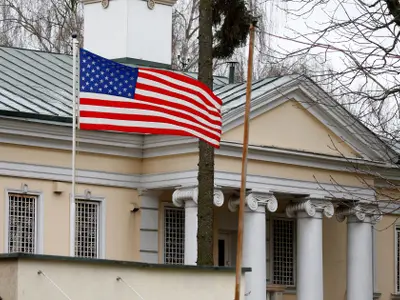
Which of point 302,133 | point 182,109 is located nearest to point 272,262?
point 302,133

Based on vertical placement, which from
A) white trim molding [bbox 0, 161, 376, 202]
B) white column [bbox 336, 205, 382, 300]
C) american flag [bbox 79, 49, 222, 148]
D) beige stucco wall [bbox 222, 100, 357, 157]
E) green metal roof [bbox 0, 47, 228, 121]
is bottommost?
white column [bbox 336, 205, 382, 300]

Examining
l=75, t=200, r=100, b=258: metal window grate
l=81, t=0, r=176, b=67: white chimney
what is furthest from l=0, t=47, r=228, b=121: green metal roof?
l=75, t=200, r=100, b=258: metal window grate

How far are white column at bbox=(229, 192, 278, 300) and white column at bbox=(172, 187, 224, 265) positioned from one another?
2.59ft

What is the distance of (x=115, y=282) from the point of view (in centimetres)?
2142

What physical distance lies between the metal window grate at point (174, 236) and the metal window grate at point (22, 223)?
11.3 feet

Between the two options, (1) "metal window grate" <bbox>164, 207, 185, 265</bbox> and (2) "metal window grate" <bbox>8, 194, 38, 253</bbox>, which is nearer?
(2) "metal window grate" <bbox>8, 194, 38, 253</bbox>

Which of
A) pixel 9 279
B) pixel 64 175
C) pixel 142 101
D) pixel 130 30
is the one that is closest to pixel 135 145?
pixel 64 175

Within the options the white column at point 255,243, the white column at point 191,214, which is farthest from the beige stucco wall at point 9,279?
the white column at point 255,243

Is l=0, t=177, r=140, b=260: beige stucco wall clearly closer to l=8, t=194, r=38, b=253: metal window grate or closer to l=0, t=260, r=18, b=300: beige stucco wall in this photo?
l=8, t=194, r=38, b=253: metal window grate

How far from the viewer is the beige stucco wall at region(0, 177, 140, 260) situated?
30.0 meters

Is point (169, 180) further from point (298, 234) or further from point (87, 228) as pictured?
point (298, 234)

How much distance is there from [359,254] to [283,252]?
2.06 m

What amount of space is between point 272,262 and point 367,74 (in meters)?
11.8

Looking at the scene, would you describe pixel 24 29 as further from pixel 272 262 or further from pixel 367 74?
pixel 367 74
